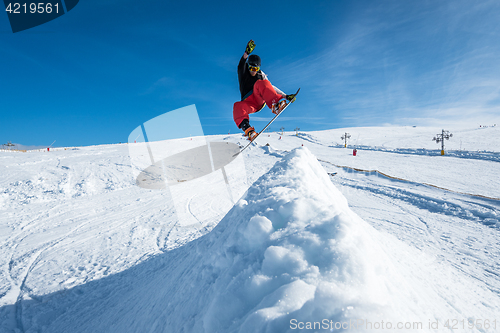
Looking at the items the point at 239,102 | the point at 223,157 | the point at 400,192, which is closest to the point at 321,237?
the point at 239,102

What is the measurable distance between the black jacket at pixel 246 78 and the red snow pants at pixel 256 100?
0.10 metres

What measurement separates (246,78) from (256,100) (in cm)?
47

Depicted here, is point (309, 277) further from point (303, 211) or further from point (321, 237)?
point (303, 211)

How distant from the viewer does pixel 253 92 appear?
4094mm

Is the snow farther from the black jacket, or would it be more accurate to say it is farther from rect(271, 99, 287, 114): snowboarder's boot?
the black jacket

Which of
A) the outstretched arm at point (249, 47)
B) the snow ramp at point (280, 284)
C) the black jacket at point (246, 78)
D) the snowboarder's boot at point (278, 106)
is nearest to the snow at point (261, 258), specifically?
the snow ramp at point (280, 284)

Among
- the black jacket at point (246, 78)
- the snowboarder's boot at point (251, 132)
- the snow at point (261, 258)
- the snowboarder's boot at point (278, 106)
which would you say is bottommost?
the snow at point (261, 258)

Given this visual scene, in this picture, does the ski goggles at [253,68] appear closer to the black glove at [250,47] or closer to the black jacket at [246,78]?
the black jacket at [246,78]

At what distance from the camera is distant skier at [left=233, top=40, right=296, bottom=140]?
3754mm

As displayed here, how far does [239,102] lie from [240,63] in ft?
2.48

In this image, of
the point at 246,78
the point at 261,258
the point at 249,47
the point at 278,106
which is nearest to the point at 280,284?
the point at 261,258

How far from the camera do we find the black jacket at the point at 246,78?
13.0ft

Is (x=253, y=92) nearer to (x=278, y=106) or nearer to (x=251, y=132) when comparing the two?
(x=278, y=106)

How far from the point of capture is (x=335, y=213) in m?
1.65
